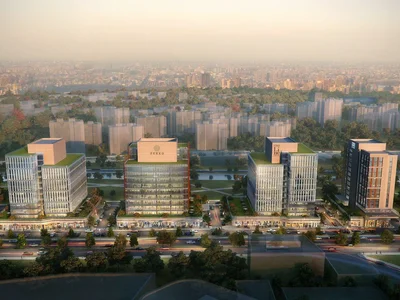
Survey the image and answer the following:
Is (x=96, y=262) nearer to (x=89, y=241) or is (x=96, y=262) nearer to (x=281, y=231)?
(x=89, y=241)

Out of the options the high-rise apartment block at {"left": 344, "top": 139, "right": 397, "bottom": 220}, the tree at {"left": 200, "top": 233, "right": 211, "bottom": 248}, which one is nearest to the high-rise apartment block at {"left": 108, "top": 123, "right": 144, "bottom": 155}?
the tree at {"left": 200, "top": 233, "right": 211, "bottom": 248}

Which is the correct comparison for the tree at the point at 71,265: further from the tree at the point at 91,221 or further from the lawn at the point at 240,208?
the lawn at the point at 240,208

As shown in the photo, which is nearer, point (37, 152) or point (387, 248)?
point (387, 248)

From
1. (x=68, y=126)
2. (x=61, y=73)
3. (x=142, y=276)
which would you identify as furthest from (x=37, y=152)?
(x=61, y=73)

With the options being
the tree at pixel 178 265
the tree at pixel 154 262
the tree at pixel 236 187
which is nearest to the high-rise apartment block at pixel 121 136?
the tree at pixel 236 187

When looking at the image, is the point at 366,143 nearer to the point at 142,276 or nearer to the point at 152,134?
the point at 142,276
